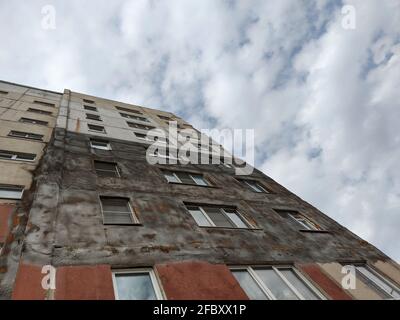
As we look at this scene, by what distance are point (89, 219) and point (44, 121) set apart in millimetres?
11281

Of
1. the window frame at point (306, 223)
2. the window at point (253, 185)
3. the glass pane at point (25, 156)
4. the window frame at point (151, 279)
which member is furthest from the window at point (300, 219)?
the glass pane at point (25, 156)

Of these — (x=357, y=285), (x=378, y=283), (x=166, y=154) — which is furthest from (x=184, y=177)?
(x=378, y=283)

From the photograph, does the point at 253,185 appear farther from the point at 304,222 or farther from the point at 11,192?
the point at 11,192

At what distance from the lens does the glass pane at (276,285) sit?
6.76 m

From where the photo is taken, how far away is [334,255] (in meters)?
8.98

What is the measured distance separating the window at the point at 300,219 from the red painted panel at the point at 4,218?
29.6 ft

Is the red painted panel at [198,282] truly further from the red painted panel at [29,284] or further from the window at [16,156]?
the window at [16,156]

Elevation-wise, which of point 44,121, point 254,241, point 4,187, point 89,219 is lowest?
point 254,241

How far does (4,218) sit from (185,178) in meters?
6.46

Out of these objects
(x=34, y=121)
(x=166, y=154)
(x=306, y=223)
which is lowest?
(x=306, y=223)

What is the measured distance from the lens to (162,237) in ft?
24.0

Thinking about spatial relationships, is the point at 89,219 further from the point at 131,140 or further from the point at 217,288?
the point at 131,140

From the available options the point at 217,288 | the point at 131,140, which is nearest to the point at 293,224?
the point at 217,288
